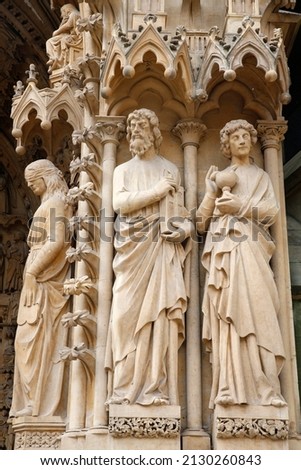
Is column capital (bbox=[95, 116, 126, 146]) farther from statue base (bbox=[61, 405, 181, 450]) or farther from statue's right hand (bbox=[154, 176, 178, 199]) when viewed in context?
statue base (bbox=[61, 405, 181, 450])

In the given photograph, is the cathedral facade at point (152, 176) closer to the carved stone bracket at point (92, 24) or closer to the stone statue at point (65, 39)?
the carved stone bracket at point (92, 24)

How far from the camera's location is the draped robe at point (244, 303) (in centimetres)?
682

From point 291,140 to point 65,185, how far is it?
3.19 meters

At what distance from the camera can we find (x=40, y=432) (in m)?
7.82

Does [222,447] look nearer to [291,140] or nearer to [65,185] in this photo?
[65,185]

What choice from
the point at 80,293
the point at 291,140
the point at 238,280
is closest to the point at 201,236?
the point at 238,280

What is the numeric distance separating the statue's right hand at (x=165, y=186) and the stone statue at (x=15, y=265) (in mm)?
5164

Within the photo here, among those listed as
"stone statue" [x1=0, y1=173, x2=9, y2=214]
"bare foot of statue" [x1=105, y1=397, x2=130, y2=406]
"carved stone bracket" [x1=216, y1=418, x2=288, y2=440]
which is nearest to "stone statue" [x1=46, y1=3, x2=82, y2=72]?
"stone statue" [x1=0, y1=173, x2=9, y2=214]

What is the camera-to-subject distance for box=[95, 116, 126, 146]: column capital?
26.0 feet

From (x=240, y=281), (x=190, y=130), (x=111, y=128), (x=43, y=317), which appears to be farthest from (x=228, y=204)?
(x=43, y=317)

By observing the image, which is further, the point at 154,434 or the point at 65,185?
the point at 65,185

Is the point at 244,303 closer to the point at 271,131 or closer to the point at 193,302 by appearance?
the point at 193,302

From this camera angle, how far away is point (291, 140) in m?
10.7

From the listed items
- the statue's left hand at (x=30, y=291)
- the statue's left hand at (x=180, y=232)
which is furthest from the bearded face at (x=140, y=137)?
the statue's left hand at (x=30, y=291)
